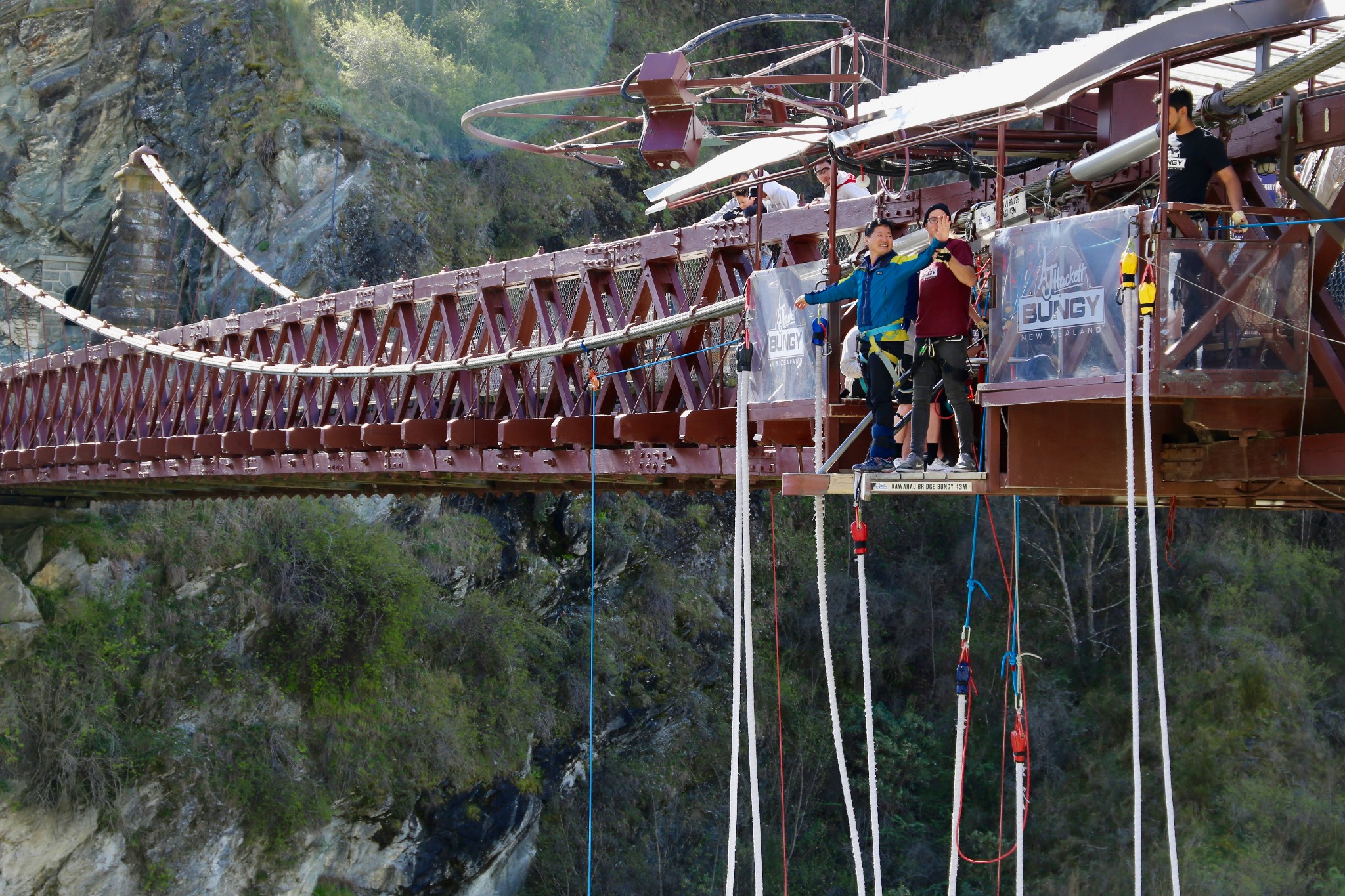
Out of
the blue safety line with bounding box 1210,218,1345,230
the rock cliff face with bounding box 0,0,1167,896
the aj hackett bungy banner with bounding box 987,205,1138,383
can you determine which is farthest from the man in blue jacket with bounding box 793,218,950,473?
the rock cliff face with bounding box 0,0,1167,896

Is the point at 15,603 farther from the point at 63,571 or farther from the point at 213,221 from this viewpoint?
the point at 213,221

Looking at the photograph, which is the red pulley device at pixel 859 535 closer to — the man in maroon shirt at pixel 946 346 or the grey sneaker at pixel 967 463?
the man in maroon shirt at pixel 946 346

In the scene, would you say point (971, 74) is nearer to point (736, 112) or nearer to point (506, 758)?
point (506, 758)

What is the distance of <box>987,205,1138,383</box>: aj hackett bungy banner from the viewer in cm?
468

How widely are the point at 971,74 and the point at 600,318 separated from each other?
2879 mm

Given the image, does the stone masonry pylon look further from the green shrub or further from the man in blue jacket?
the man in blue jacket

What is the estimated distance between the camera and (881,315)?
5.40 metres

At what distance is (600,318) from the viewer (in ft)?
26.1

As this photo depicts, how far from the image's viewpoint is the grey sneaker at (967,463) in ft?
17.2

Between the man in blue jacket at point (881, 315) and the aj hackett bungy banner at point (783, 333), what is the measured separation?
0.52 metres

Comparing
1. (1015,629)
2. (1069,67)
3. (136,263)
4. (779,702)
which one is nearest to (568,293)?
(1015,629)

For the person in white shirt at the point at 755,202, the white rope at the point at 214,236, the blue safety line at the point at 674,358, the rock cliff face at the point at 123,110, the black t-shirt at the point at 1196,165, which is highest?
the rock cliff face at the point at 123,110

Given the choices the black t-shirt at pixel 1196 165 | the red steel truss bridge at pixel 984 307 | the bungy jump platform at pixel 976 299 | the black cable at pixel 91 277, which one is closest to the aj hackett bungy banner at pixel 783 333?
the bungy jump platform at pixel 976 299

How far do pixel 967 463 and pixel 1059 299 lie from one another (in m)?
0.79
